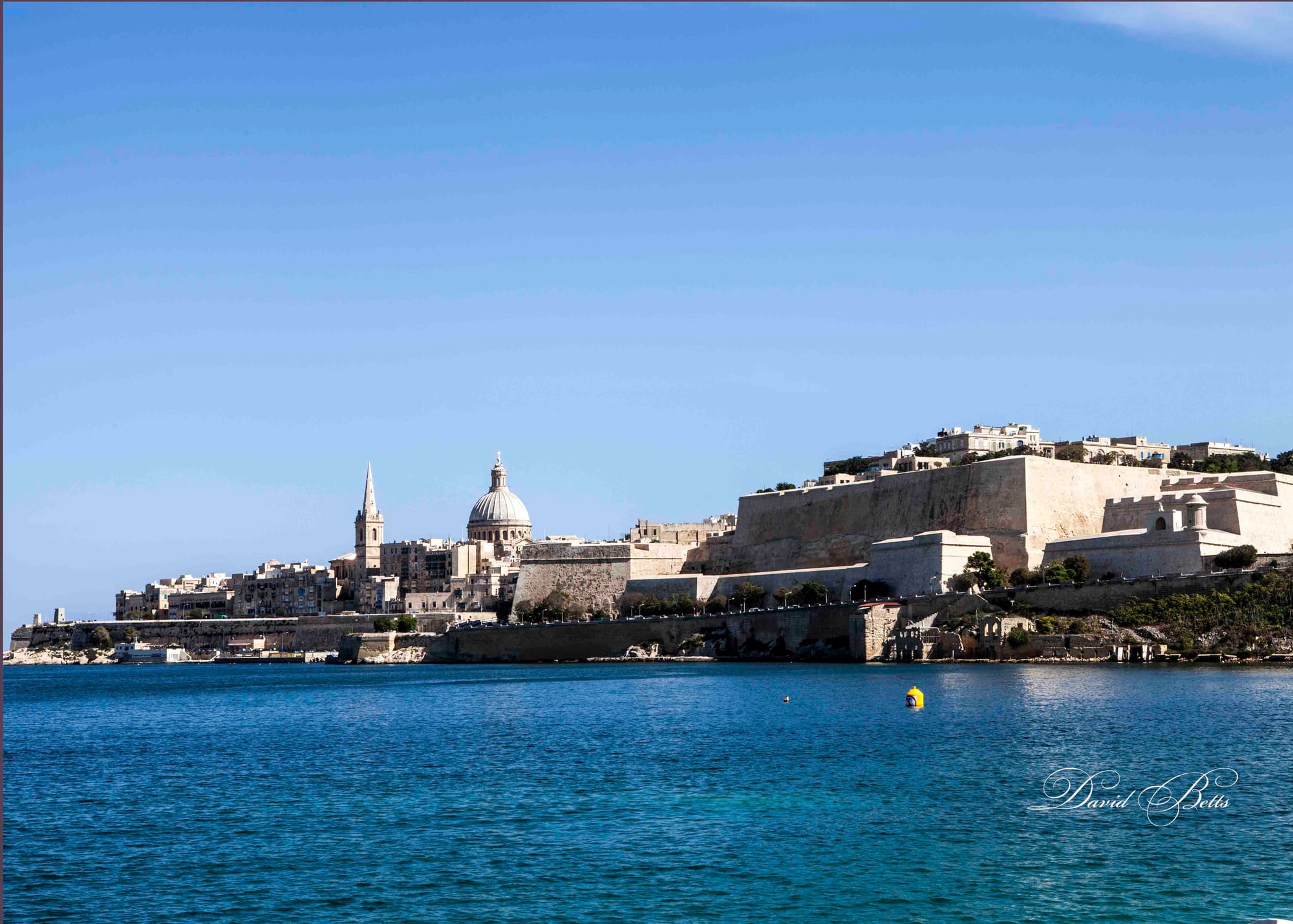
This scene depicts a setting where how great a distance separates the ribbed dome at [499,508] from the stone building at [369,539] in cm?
763

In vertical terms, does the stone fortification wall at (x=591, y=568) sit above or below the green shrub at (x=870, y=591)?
above

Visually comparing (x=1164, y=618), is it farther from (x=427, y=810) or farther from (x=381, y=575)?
(x=381, y=575)

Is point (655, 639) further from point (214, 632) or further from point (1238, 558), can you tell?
point (214, 632)

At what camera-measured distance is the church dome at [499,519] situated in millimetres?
105062

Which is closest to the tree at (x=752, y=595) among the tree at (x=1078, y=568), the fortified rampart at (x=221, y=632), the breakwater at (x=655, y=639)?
the breakwater at (x=655, y=639)

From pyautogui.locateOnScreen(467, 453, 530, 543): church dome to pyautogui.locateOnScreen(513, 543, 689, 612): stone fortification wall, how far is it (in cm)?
3018

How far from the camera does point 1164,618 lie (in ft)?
142

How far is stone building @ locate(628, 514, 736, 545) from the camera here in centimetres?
7906

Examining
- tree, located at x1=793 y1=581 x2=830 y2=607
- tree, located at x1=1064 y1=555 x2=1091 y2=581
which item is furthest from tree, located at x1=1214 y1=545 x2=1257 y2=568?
tree, located at x1=793 y1=581 x2=830 y2=607

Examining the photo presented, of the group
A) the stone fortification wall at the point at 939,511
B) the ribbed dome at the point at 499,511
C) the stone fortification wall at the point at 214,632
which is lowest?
the stone fortification wall at the point at 214,632

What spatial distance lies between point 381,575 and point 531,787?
8161cm

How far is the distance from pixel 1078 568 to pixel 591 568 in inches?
1089

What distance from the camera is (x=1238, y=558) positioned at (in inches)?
1788

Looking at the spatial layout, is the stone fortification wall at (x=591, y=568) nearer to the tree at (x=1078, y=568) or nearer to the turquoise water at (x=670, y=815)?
the tree at (x=1078, y=568)
